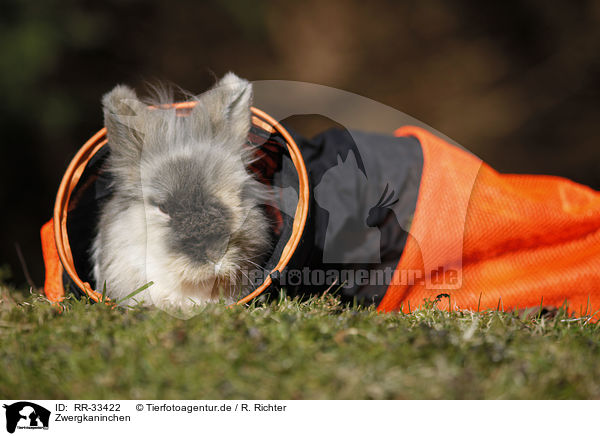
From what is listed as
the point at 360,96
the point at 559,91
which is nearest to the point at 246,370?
the point at 360,96

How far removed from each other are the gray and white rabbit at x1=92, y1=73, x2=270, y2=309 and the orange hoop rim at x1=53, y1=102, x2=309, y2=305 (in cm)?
13

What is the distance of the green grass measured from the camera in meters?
1.64

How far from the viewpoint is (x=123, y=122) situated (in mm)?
2789

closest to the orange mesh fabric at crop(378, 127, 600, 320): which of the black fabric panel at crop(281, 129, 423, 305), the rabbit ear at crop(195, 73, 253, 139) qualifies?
the black fabric panel at crop(281, 129, 423, 305)

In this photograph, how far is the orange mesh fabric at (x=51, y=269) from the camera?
9.90 feet

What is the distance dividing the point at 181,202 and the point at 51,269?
1190 millimetres

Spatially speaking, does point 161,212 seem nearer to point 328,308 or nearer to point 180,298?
point 180,298

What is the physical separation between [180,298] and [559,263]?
2180 mm

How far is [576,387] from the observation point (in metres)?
1.71

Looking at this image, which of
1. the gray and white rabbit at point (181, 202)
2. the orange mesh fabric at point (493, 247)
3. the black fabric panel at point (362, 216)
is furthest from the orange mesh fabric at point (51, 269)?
the orange mesh fabric at point (493, 247)

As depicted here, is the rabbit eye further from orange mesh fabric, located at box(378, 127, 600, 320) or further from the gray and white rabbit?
orange mesh fabric, located at box(378, 127, 600, 320)
